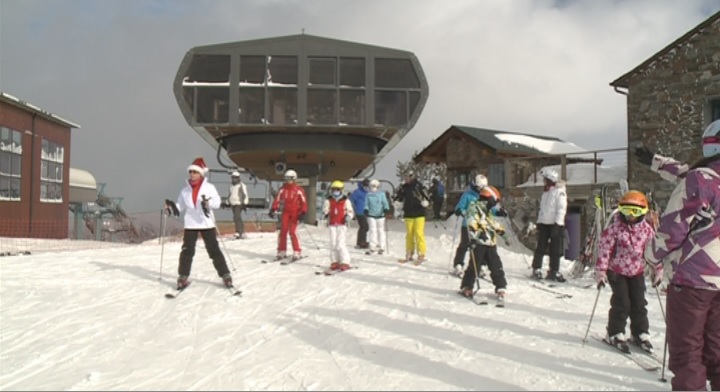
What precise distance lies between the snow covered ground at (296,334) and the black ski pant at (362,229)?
369 centimetres

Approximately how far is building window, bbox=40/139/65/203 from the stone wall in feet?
90.5

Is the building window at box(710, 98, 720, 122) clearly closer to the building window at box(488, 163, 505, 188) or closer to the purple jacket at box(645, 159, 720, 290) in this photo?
the building window at box(488, 163, 505, 188)

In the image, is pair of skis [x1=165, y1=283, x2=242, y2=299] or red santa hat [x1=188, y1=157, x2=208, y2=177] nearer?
pair of skis [x1=165, y1=283, x2=242, y2=299]

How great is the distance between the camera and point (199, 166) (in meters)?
8.30

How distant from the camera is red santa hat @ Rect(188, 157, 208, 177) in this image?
8219 millimetres

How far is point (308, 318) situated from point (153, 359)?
2010 mm

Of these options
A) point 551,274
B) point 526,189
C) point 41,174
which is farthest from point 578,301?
point 41,174

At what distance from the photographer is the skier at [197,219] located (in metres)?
8.03

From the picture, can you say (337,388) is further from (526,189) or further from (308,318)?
(526,189)

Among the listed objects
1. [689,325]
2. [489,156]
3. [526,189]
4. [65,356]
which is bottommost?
[65,356]

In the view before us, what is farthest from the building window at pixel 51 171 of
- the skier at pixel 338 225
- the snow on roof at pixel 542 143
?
the snow on roof at pixel 542 143

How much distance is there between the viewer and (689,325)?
3893mm

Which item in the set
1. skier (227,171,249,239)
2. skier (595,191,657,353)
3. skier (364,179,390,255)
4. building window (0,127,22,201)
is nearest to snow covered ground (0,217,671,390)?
skier (595,191,657,353)

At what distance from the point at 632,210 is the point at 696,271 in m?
1.84
